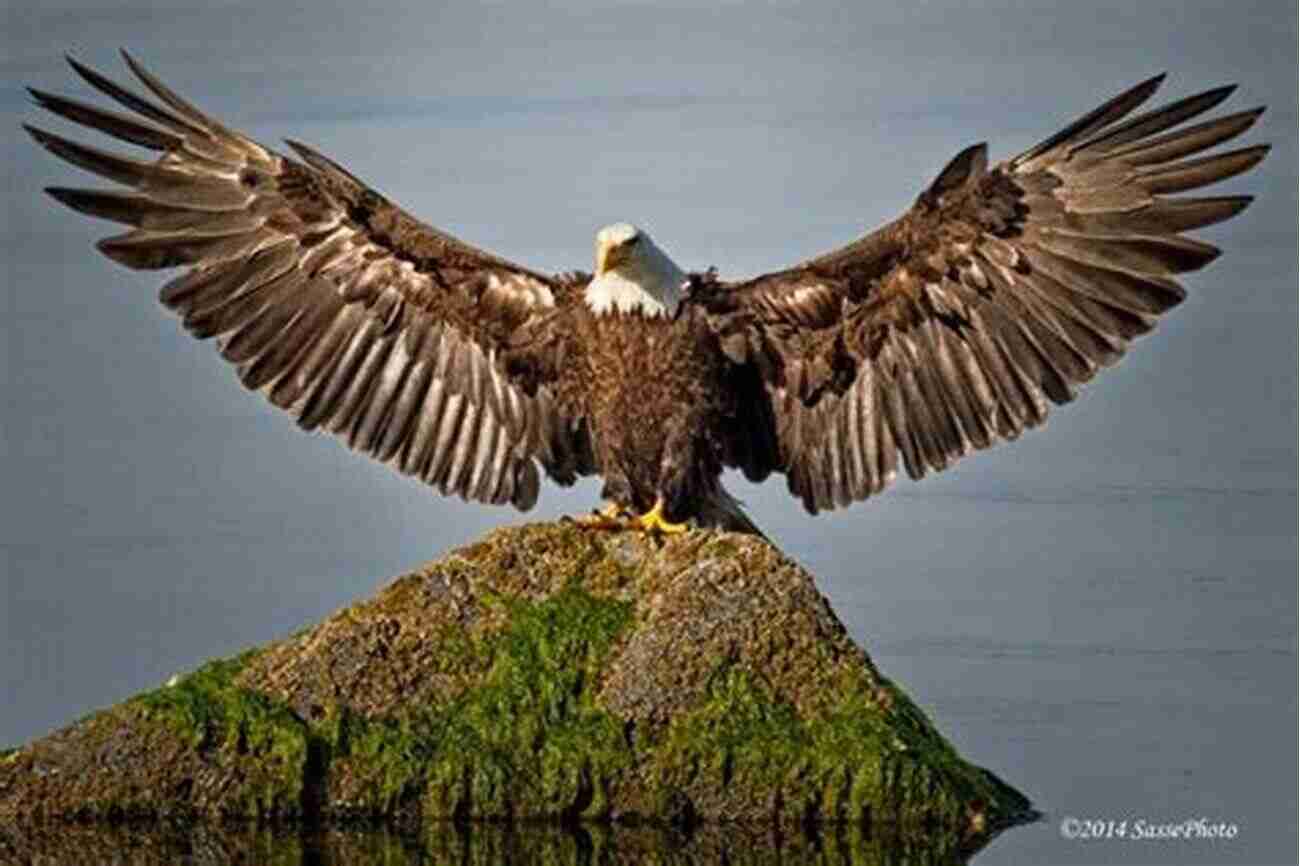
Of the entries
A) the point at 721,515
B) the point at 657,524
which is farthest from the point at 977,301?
the point at 657,524

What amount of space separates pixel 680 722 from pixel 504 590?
1.77ft

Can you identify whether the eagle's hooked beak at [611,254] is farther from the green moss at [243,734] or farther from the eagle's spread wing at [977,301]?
the green moss at [243,734]

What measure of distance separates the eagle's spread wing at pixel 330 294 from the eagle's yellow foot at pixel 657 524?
69 cm

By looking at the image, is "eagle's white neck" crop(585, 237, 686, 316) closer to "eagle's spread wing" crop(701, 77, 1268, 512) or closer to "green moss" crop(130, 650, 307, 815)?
"eagle's spread wing" crop(701, 77, 1268, 512)

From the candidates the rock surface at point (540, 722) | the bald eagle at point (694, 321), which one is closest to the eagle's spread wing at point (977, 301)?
the bald eagle at point (694, 321)

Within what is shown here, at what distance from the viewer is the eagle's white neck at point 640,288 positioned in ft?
29.6

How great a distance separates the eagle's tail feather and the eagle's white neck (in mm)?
487

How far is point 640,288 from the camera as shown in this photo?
906 cm

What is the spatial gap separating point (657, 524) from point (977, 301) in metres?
1.24

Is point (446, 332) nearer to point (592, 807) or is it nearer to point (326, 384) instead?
point (326, 384)

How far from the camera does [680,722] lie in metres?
7.70

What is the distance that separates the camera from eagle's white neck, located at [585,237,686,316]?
903 cm

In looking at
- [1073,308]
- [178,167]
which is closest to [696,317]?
[1073,308]

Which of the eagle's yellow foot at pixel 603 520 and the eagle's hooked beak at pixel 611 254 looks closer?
the eagle's yellow foot at pixel 603 520
